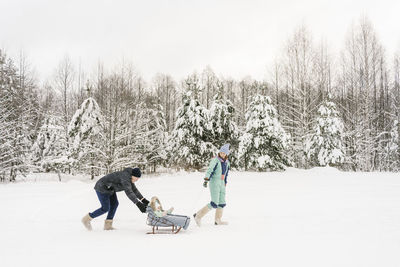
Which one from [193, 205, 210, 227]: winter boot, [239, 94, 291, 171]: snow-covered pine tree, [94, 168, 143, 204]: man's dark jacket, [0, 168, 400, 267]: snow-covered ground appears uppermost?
[239, 94, 291, 171]: snow-covered pine tree

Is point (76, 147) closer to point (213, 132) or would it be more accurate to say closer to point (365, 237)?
point (213, 132)

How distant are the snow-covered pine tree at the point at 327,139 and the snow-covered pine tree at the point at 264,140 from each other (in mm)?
2618

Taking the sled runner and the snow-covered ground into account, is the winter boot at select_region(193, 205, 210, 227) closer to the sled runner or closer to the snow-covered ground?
the snow-covered ground

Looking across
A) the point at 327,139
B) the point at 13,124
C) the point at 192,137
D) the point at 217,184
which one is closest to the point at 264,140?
the point at 327,139

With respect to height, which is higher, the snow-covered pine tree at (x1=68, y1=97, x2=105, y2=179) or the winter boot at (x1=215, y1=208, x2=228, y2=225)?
the snow-covered pine tree at (x1=68, y1=97, x2=105, y2=179)

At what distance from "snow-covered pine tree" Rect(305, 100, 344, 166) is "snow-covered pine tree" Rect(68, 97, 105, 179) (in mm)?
15933

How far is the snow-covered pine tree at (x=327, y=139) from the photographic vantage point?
21.8m

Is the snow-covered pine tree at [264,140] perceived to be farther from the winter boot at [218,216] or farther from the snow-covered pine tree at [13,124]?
the snow-covered pine tree at [13,124]

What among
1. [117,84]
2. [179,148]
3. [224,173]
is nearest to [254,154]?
[179,148]

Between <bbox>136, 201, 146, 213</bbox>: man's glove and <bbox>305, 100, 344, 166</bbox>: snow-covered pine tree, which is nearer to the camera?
<bbox>136, 201, 146, 213</bbox>: man's glove

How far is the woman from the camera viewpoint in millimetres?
6684

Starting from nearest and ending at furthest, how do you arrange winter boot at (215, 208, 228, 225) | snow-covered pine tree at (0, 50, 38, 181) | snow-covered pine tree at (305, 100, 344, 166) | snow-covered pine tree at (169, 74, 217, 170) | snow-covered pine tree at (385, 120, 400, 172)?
winter boot at (215, 208, 228, 225)
snow-covered pine tree at (0, 50, 38, 181)
snow-covered pine tree at (305, 100, 344, 166)
snow-covered pine tree at (169, 74, 217, 170)
snow-covered pine tree at (385, 120, 400, 172)

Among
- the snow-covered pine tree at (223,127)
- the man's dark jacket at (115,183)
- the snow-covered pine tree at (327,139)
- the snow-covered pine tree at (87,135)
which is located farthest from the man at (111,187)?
the snow-covered pine tree at (327,139)

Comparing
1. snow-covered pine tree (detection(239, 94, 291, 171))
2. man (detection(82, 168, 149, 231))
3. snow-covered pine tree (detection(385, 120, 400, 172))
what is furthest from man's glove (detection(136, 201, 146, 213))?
snow-covered pine tree (detection(385, 120, 400, 172))
